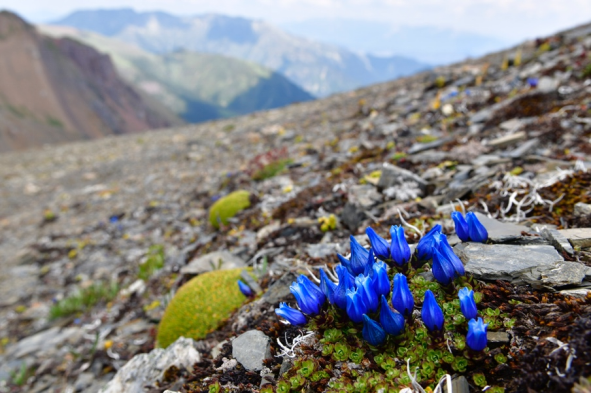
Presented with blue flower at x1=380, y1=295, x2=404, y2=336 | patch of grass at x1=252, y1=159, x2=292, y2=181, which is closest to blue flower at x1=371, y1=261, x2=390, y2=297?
blue flower at x1=380, y1=295, x2=404, y2=336

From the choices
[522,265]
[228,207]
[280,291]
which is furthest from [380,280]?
[228,207]

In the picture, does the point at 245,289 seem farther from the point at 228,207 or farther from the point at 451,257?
the point at 228,207

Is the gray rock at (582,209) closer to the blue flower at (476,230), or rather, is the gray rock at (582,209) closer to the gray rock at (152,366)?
the blue flower at (476,230)

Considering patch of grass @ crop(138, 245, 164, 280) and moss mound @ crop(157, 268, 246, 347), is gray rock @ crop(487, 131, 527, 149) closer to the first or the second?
moss mound @ crop(157, 268, 246, 347)

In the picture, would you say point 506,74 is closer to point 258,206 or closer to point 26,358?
point 258,206

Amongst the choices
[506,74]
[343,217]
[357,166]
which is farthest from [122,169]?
[506,74]
